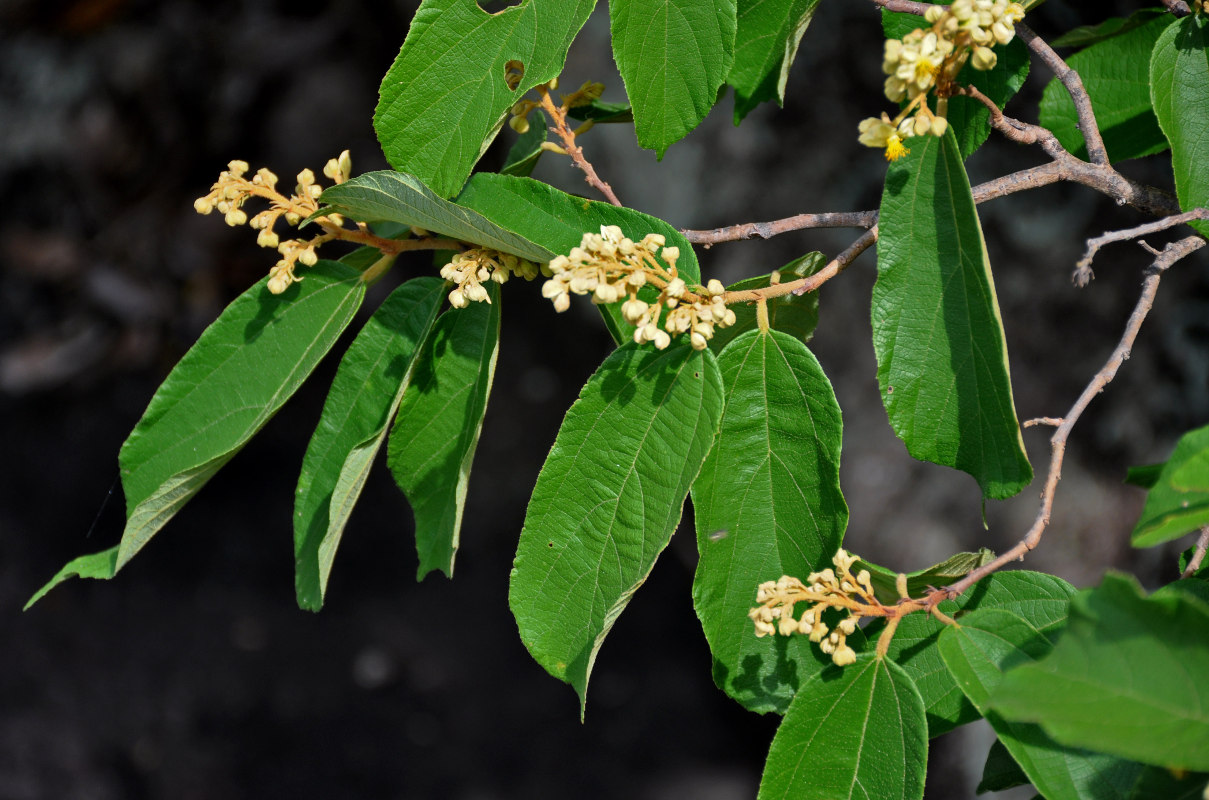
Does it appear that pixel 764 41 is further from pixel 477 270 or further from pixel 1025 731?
pixel 1025 731

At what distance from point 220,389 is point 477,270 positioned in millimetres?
382

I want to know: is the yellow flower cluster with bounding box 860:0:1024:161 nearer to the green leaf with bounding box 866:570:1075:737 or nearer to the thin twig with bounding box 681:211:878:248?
the thin twig with bounding box 681:211:878:248

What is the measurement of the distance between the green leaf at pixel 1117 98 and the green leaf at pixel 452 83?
0.86 metres

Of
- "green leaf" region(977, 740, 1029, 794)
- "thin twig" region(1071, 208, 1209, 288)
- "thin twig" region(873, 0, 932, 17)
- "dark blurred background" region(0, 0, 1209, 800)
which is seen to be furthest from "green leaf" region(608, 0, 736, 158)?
"dark blurred background" region(0, 0, 1209, 800)

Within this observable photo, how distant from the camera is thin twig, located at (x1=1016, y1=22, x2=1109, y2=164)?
109cm

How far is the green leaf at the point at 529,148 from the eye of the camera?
1.16 meters

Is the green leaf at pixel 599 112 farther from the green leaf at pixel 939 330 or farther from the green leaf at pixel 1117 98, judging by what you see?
the green leaf at pixel 1117 98

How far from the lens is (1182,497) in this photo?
28.2 inches

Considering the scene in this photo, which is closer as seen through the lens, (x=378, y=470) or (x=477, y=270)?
(x=477, y=270)

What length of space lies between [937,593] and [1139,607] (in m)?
0.37

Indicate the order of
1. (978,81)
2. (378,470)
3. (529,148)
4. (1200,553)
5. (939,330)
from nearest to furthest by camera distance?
(939,330) → (1200,553) → (978,81) → (529,148) → (378,470)

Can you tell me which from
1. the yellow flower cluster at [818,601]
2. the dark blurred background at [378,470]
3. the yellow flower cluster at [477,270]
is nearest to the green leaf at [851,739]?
the yellow flower cluster at [818,601]

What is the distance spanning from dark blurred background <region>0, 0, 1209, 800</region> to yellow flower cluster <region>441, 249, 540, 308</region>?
81.1 inches

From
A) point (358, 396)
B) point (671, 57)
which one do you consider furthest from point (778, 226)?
point (358, 396)
